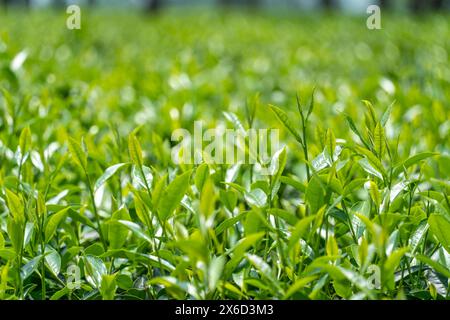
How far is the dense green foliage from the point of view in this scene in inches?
54.1

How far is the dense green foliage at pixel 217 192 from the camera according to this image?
137cm

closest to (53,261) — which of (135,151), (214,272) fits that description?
(135,151)

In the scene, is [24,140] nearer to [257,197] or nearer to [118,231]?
[118,231]

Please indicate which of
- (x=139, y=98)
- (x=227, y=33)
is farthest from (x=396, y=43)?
(x=139, y=98)

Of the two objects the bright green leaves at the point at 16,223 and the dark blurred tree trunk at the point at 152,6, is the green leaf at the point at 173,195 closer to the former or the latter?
the bright green leaves at the point at 16,223

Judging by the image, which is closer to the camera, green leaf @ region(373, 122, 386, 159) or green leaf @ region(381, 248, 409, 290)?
green leaf @ region(381, 248, 409, 290)

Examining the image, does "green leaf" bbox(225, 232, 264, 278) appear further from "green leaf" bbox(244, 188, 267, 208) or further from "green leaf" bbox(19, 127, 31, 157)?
"green leaf" bbox(19, 127, 31, 157)

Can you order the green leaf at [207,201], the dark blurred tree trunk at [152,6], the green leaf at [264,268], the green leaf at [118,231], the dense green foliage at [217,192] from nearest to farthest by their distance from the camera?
the green leaf at [207,201] → the green leaf at [264,268] → the dense green foliage at [217,192] → the green leaf at [118,231] → the dark blurred tree trunk at [152,6]

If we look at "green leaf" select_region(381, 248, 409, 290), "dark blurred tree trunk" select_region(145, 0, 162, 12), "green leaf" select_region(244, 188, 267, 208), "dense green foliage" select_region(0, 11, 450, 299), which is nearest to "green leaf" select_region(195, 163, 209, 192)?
"dense green foliage" select_region(0, 11, 450, 299)

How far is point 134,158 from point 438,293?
799 mm

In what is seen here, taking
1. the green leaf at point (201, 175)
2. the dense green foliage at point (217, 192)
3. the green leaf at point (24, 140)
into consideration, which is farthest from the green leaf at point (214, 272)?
the green leaf at point (24, 140)

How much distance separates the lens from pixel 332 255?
1.39 m

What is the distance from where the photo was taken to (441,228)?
1425 millimetres
